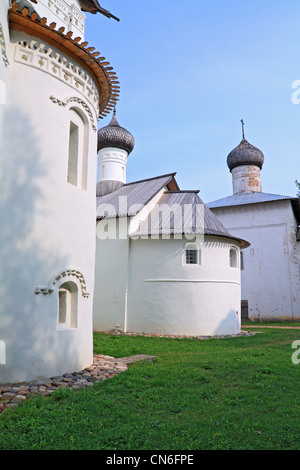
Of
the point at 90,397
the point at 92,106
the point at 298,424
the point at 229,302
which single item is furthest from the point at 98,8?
the point at 229,302

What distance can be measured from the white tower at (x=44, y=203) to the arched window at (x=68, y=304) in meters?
0.02

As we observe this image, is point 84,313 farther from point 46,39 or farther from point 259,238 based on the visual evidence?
point 259,238

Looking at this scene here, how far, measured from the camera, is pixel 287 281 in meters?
21.9

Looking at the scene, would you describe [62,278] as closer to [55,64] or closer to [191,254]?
[55,64]

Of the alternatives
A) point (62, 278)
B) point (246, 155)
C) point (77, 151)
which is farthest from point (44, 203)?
point (246, 155)

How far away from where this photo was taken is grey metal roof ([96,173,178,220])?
14848 millimetres

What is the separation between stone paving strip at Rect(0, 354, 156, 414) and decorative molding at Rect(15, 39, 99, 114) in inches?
217

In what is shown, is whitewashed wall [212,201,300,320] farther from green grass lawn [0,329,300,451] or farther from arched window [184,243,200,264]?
green grass lawn [0,329,300,451]

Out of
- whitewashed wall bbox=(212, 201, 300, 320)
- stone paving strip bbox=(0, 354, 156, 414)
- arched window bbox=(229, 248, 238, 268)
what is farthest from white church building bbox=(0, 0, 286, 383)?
whitewashed wall bbox=(212, 201, 300, 320)

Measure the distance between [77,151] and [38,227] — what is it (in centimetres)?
216

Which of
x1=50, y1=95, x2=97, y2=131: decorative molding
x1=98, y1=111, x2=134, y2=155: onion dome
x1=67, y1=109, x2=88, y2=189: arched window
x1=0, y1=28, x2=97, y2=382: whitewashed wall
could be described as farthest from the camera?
x1=98, y1=111, x2=134, y2=155: onion dome

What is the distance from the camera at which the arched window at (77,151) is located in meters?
7.29

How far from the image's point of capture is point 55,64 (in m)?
6.65

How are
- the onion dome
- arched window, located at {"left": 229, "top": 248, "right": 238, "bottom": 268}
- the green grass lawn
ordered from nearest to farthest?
1. the green grass lawn
2. arched window, located at {"left": 229, "top": 248, "right": 238, "bottom": 268}
3. the onion dome
